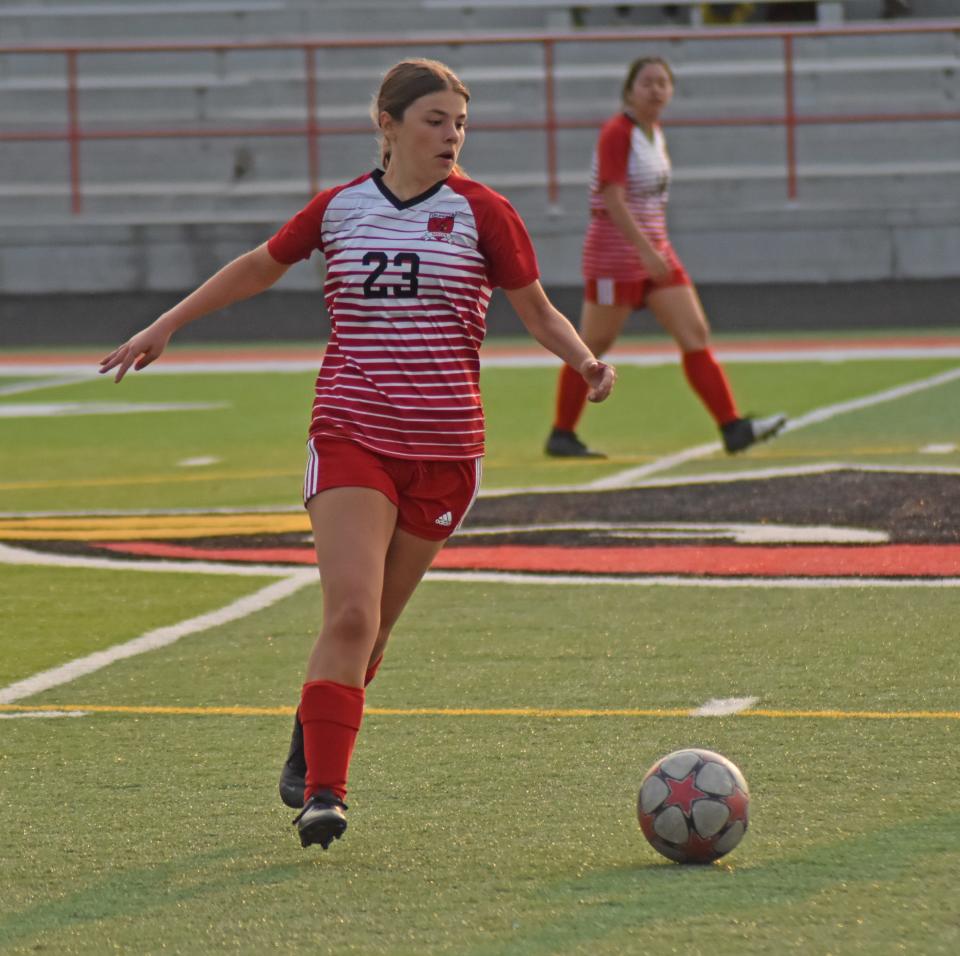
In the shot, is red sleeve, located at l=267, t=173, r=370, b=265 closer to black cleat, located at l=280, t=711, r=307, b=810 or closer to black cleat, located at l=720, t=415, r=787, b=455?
black cleat, located at l=280, t=711, r=307, b=810

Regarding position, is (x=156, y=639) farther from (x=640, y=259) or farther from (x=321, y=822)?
(x=640, y=259)

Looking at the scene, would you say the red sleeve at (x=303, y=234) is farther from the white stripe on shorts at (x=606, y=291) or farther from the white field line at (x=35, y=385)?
Answer: the white field line at (x=35, y=385)

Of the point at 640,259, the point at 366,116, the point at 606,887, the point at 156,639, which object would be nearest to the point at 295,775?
the point at 606,887

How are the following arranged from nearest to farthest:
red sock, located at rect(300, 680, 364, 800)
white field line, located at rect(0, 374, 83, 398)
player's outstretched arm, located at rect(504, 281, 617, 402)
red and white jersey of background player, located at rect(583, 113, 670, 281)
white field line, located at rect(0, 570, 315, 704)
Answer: red sock, located at rect(300, 680, 364, 800) → player's outstretched arm, located at rect(504, 281, 617, 402) → white field line, located at rect(0, 570, 315, 704) → red and white jersey of background player, located at rect(583, 113, 670, 281) → white field line, located at rect(0, 374, 83, 398)

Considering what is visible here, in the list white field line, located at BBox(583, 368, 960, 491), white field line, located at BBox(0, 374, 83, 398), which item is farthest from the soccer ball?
white field line, located at BBox(0, 374, 83, 398)

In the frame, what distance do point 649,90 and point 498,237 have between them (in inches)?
249

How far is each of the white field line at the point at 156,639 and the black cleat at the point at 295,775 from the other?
1573mm

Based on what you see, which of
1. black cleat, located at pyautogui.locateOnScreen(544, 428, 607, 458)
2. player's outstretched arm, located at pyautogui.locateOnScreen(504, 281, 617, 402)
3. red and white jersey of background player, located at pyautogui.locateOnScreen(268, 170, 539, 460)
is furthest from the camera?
black cleat, located at pyautogui.locateOnScreen(544, 428, 607, 458)

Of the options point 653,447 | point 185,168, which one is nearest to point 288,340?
point 185,168

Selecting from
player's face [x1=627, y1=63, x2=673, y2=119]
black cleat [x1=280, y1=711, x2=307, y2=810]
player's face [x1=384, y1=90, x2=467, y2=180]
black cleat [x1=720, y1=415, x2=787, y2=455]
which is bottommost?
black cleat [x1=720, y1=415, x2=787, y2=455]

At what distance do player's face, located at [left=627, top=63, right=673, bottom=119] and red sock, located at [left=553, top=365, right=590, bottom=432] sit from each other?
142 centimetres

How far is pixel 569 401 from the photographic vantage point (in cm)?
1149

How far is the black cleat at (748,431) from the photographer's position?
11188 mm

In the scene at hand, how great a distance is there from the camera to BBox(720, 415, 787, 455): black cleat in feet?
36.7
